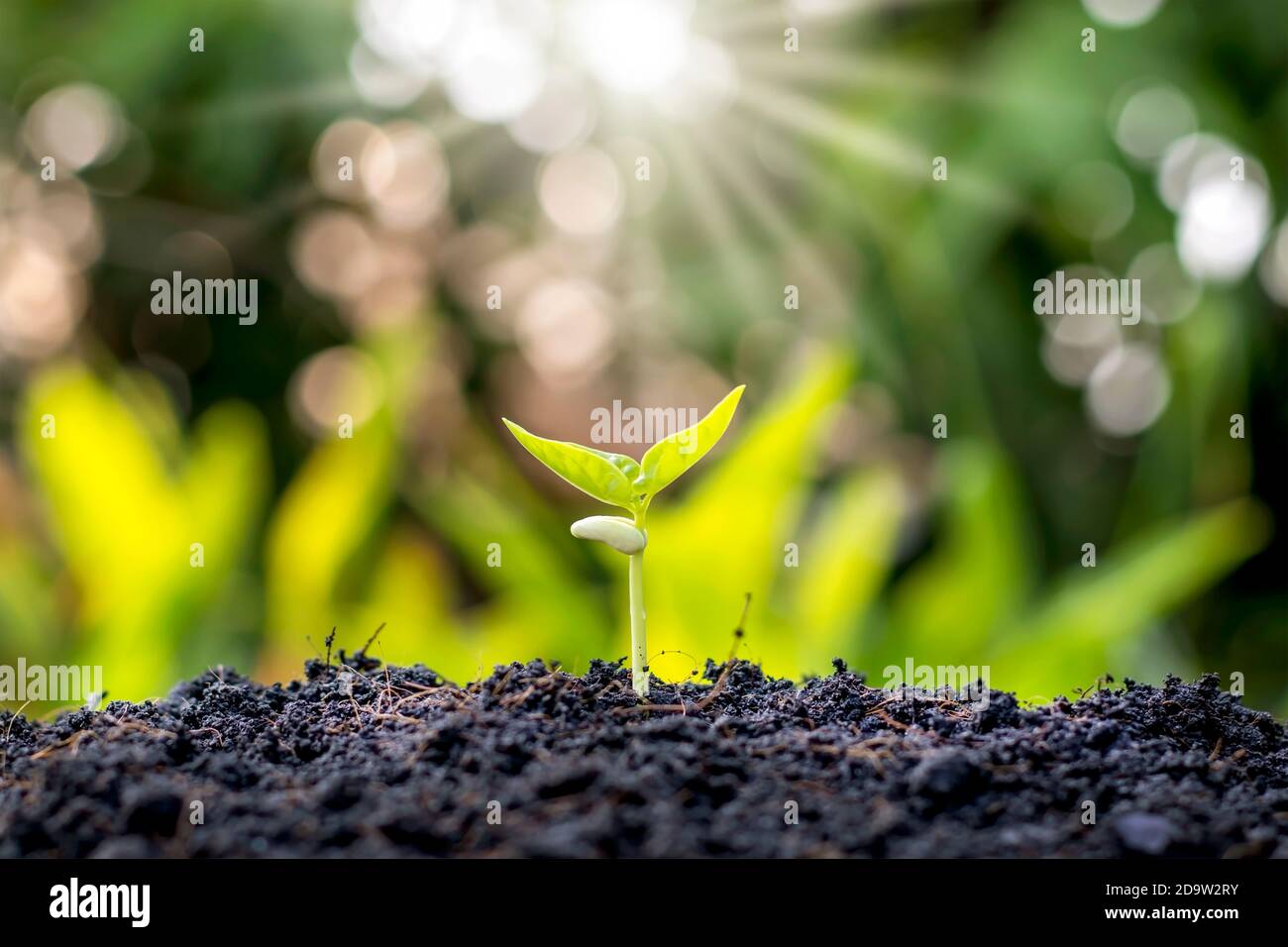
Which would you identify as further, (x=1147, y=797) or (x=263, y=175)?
(x=263, y=175)

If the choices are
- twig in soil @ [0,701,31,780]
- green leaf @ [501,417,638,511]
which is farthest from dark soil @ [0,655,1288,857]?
green leaf @ [501,417,638,511]

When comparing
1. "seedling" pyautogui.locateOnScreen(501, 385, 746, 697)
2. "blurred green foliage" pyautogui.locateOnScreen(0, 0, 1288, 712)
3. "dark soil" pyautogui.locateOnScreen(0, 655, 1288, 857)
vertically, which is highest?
"blurred green foliage" pyautogui.locateOnScreen(0, 0, 1288, 712)

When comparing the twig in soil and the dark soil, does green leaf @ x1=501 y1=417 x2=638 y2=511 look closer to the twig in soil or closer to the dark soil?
the dark soil

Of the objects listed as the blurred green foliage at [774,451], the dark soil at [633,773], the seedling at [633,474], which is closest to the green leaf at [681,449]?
the seedling at [633,474]

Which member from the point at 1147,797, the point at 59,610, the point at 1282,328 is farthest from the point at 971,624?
the point at 59,610

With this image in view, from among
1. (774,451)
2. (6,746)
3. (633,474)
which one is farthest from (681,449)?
(774,451)
